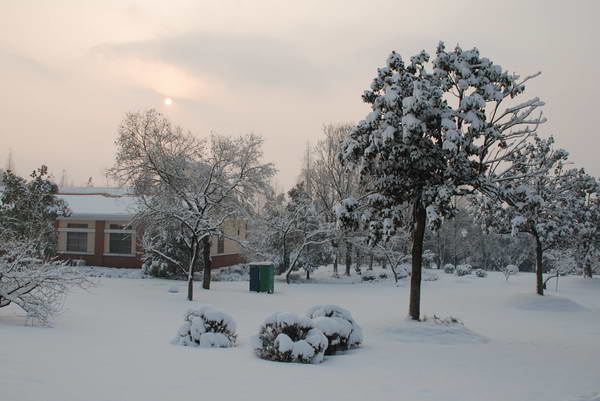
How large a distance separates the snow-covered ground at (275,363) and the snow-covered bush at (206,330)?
376 mm

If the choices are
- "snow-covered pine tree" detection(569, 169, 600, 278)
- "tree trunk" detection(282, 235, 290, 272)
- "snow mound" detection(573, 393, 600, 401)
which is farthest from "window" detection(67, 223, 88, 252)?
"snow mound" detection(573, 393, 600, 401)

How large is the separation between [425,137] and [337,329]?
238 inches

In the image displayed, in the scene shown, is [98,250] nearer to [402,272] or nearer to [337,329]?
[402,272]

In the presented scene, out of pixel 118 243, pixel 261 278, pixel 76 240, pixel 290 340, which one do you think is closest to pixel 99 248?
pixel 118 243

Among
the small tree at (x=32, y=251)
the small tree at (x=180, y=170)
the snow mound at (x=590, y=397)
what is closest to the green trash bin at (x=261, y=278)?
the small tree at (x=180, y=170)

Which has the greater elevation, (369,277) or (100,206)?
(100,206)

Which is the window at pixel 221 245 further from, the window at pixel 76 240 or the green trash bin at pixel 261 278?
the green trash bin at pixel 261 278

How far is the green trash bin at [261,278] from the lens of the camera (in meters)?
23.4

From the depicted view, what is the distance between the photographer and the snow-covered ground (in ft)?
22.6

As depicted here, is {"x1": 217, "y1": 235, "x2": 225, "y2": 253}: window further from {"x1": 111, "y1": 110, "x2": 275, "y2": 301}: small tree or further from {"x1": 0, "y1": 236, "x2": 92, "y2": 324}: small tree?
{"x1": 0, "y1": 236, "x2": 92, "y2": 324}: small tree

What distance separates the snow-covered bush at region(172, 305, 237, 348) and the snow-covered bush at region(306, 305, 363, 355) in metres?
1.89

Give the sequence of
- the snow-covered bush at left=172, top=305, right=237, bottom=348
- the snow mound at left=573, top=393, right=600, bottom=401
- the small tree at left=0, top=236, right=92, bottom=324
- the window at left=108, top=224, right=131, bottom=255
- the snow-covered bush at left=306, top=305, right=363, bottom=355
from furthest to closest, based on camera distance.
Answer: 1. the window at left=108, top=224, right=131, bottom=255
2. the snow-covered bush at left=306, top=305, right=363, bottom=355
3. the snow-covered bush at left=172, top=305, right=237, bottom=348
4. the small tree at left=0, top=236, right=92, bottom=324
5. the snow mound at left=573, top=393, right=600, bottom=401

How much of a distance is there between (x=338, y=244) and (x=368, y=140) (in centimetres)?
2046

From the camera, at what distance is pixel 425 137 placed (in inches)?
547
